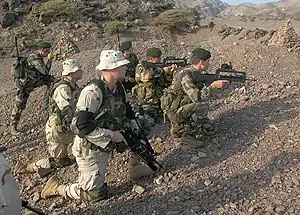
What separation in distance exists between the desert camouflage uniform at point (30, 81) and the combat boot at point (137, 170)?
3.33 metres

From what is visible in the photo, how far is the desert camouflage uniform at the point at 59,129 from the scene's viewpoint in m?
5.10

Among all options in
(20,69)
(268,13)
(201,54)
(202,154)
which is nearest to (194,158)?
(202,154)

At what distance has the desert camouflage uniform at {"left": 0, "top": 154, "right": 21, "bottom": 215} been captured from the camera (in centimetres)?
246

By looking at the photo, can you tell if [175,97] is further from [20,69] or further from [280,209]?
[20,69]

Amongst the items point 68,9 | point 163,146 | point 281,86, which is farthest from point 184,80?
point 68,9

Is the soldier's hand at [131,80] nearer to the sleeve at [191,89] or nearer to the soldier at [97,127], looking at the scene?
the sleeve at [191,89]

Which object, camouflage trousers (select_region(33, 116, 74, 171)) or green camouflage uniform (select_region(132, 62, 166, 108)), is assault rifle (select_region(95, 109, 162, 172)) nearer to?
camouflage trousers (select_region(33, 116, 74, 171))

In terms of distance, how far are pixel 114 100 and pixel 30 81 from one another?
360 centimetres

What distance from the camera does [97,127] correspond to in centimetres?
401

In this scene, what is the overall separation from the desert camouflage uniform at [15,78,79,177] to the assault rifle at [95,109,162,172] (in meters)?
0.88

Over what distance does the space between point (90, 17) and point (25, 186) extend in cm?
1700

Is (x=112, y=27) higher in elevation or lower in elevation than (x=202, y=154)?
lower

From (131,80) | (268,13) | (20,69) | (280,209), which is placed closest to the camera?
(280,209)

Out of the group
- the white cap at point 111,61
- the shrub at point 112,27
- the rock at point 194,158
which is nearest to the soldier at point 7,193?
the white cap at point 111,61
